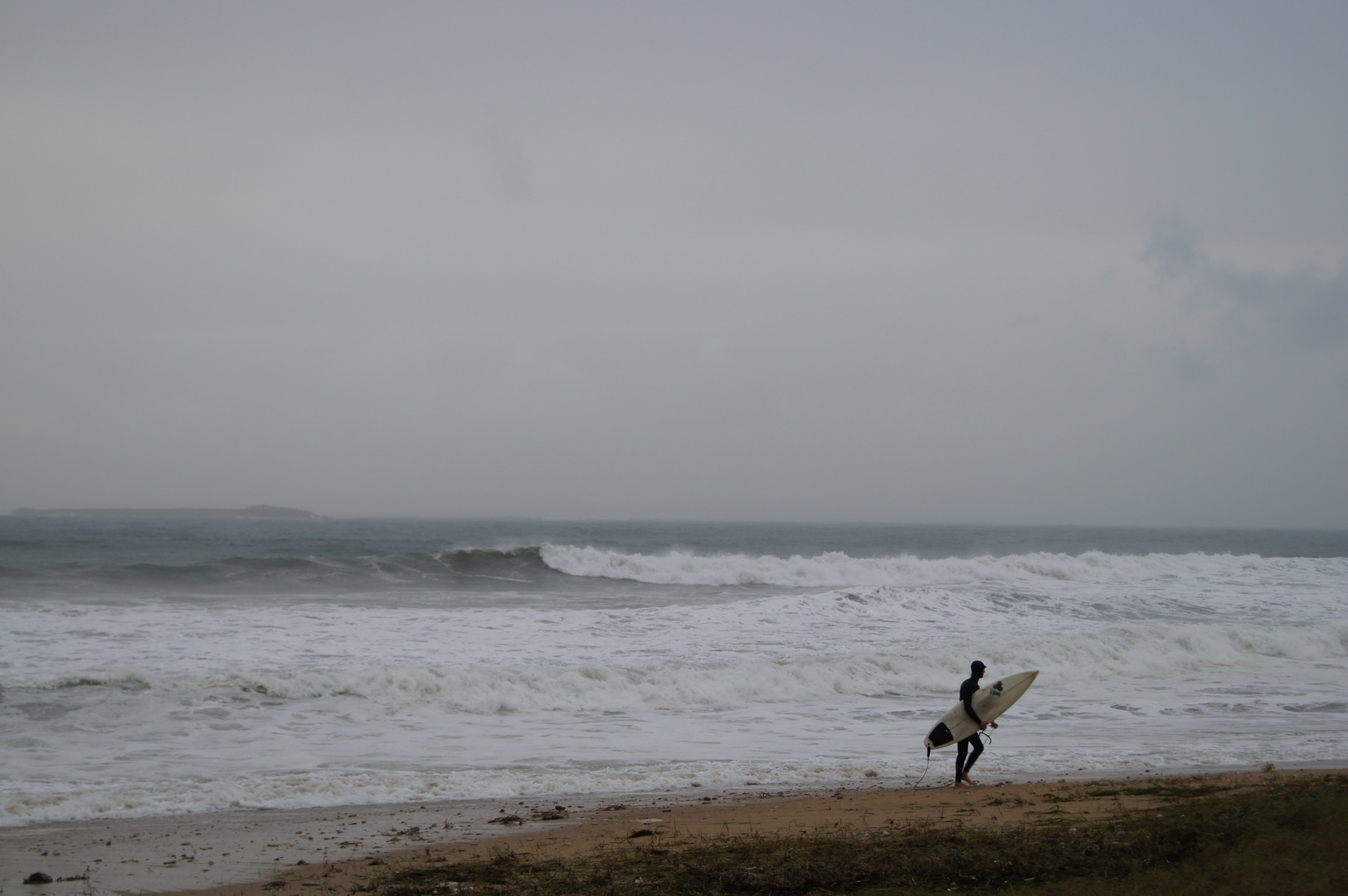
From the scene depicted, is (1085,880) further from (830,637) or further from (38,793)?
(830,637)

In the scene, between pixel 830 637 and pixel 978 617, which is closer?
pixel 830 637

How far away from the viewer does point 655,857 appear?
5.86 m

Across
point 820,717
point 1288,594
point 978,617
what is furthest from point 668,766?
point 1288,594

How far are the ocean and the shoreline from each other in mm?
508

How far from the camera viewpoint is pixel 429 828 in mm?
7273

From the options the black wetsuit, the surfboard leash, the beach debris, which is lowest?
the surfboard leash

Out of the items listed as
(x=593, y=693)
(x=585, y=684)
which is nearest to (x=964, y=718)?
(x=593, y=693)

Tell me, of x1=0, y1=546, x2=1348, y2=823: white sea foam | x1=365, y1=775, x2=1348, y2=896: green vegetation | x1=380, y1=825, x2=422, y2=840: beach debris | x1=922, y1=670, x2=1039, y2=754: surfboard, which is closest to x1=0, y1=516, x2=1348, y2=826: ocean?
x1=0, y1=546, x2=1348, y2=823: white sea foam

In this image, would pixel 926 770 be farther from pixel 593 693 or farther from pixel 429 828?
pixel 593 693

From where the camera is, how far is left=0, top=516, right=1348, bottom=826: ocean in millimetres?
9383

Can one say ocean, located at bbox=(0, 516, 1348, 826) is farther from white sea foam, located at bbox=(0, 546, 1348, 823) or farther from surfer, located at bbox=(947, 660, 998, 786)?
surfer, located at bbox=(947, 660, 998, 786)

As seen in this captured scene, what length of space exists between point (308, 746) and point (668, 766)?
4297 millimetres

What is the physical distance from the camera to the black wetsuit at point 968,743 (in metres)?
8.86

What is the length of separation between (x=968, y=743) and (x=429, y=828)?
563 cm
